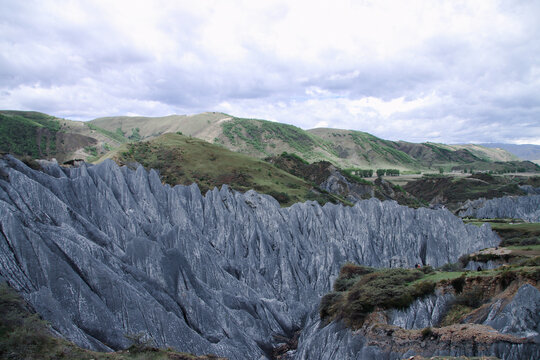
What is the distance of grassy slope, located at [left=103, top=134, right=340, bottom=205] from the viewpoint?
75.0 meters

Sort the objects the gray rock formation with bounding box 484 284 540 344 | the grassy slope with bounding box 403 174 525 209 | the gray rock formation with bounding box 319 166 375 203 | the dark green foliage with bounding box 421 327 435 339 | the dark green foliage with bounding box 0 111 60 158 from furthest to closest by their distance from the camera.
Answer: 1. the dark green foliage with bounding box 0 111 60 158
2. the grassy slope with bounding box 403 174 525 209
3. the gray rock formation with bounding box 319 166 375 203
4. the dark green foliage with bounding box 421 327 435 339
5. the gray rock formation with bounding box 484 284 540 344

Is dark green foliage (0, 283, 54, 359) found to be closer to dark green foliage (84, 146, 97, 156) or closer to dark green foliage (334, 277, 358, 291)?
dark green foliage (334, 277, 358, 291)

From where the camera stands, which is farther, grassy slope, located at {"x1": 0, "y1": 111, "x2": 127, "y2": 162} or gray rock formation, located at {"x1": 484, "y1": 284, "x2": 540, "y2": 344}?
grassy slope, located at {"x1": 0, "y1": 111, "x2": 127, "y2": 162}

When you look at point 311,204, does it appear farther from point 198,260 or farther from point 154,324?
point 154,324

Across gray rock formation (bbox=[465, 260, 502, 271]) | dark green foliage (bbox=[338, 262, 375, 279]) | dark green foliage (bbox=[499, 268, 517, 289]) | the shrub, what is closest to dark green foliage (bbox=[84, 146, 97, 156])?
dark green foliage (bbox=[338, 262, 375, 279])

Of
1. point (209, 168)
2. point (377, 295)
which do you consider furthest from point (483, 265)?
point (209, 168)

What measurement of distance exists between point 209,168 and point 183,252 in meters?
56.8

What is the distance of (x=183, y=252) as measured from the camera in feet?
97.4

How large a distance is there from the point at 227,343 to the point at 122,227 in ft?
45.0

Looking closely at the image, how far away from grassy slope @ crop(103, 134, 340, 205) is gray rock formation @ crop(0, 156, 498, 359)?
2108 centimetres

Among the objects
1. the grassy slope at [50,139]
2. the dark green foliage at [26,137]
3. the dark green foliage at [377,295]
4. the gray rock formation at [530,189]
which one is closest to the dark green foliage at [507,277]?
the dark green foliage at [377,295]

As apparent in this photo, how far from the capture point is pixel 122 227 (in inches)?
1207

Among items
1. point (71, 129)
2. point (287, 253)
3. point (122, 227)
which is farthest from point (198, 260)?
point (71, 129)

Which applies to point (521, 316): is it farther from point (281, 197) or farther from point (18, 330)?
point (281, 197)
